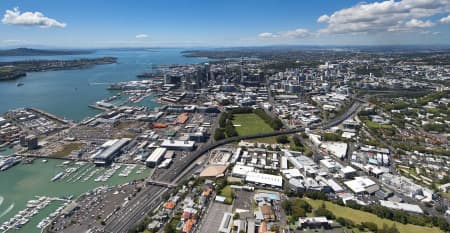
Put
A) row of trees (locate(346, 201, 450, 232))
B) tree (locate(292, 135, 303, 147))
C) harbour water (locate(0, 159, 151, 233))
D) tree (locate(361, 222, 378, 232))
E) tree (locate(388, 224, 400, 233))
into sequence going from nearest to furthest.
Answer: tree (locate(388, 224, 400, 233)), tree (locate(361, 222, 378, 232)), row of trees (locate(346, 201, 450, 232)), harbour water (locate(0, 159, 151, 233)), tree (locate(292, 135, 303, 147))

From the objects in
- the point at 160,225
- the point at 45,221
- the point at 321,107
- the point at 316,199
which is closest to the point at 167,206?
the point at 160,225

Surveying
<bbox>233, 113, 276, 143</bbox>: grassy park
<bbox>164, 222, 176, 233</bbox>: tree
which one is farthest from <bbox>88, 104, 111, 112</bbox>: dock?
<bbox>164, 222, 176, 233</bbox>: tree

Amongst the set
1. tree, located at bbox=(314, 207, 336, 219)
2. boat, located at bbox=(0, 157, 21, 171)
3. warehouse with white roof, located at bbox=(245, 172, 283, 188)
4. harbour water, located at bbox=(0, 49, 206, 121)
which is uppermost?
harbour water, located at bbox=(0, 49, 206, 121)

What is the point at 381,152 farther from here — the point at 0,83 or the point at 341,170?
the point at 0,83

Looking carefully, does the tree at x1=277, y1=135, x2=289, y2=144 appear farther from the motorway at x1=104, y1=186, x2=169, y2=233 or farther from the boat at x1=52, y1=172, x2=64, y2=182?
the boat at x1=52, y1=172, x2=64, y2=182

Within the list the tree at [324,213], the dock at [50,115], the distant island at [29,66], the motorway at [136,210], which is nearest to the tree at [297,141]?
the tree at [324,213]

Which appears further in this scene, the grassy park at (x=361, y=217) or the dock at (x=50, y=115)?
the dock at (x=50, y=115)

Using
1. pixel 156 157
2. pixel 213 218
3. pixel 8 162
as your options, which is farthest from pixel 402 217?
pixel 8 162

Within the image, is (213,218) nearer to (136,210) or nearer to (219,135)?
(136,210)

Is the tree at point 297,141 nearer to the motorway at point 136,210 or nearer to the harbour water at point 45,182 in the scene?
the motorway at point 136,210
